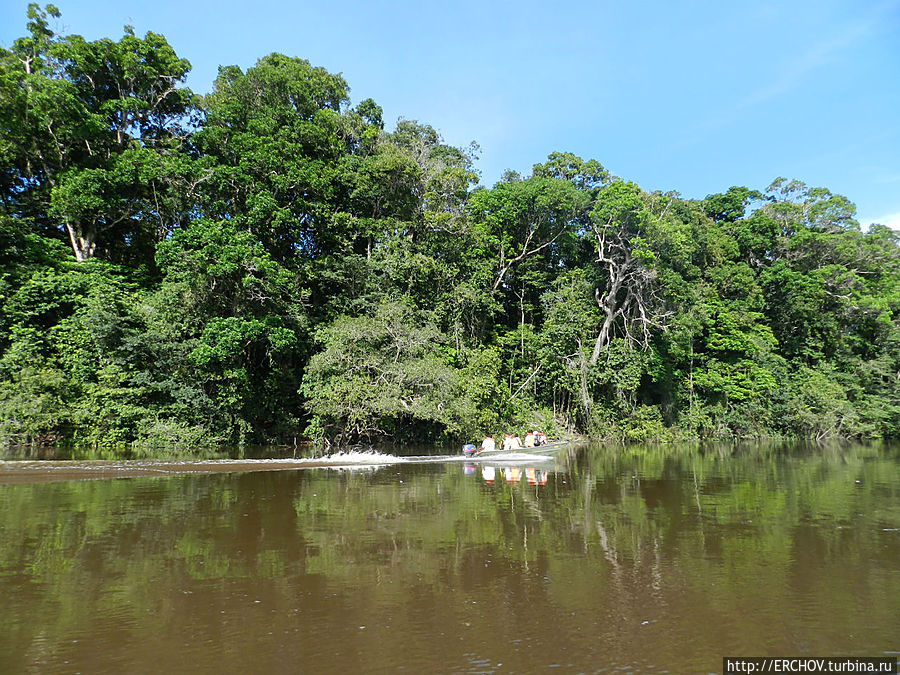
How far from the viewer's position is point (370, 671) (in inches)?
157

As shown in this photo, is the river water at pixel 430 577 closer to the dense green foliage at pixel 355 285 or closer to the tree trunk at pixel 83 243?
the dense green foliage at pixel 355 285

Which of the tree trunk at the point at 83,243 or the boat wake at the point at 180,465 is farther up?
the tree trunk at the point at 83,243

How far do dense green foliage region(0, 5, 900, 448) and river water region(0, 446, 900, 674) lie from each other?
920 cm

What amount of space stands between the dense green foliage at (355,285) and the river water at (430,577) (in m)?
9.20

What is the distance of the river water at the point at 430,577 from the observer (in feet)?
14.2

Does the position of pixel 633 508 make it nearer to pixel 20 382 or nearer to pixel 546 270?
pixel 20 382

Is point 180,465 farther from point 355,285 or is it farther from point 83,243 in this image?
point 83,243

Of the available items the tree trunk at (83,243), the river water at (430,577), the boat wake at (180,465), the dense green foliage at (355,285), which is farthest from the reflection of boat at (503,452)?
the tree trunk at (83,243)

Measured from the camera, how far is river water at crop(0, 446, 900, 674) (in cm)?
433

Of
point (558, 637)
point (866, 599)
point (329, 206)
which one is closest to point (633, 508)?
point (866, 599)

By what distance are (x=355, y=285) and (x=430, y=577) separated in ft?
65.1

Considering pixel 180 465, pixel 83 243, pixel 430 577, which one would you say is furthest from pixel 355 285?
pixel 430 577

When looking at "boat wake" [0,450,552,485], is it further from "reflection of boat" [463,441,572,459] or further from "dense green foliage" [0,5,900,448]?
"dense green foliage" [0,5,900,448]

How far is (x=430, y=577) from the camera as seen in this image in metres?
6.11
